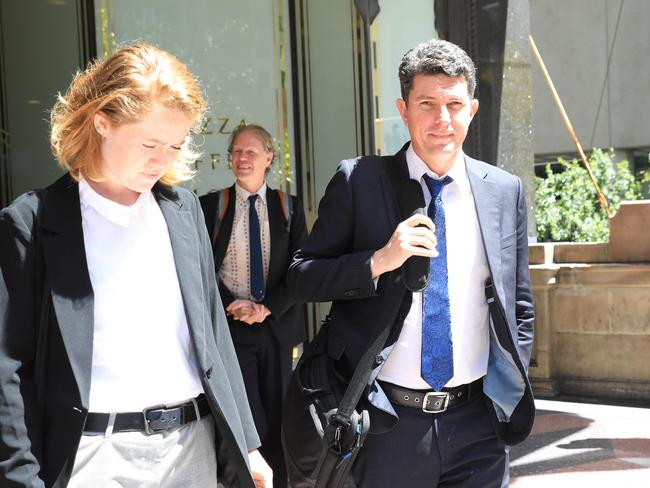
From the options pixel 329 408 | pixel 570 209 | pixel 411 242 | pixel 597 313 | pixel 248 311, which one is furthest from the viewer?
pixel 570 209

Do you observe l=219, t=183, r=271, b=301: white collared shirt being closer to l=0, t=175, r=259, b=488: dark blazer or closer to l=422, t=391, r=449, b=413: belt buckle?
l=422, t=391, r=449, b=413: belt buckle

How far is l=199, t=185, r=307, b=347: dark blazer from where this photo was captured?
5145 mm

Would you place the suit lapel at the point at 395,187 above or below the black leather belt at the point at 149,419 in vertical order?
above

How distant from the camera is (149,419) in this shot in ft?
7.07

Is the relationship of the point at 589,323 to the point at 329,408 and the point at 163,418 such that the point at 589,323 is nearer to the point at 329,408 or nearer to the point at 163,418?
the point at 329,408

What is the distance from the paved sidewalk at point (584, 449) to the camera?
5.66 metres

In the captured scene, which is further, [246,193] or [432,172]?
[246,193]

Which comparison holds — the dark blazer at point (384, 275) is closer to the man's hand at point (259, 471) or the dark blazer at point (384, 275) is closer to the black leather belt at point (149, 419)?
the man's hand at point (259, 471)

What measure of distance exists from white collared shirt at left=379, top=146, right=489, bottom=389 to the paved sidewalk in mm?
3101

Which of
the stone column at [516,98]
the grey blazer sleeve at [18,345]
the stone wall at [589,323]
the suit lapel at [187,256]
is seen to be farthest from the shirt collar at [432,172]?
the stone wall at [589,323]

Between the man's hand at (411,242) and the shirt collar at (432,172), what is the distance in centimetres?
34

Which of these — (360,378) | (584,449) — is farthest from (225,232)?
(584,449)

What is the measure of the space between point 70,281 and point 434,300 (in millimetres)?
1093

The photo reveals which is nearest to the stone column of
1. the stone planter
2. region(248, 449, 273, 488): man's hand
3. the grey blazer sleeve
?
the stone planter
